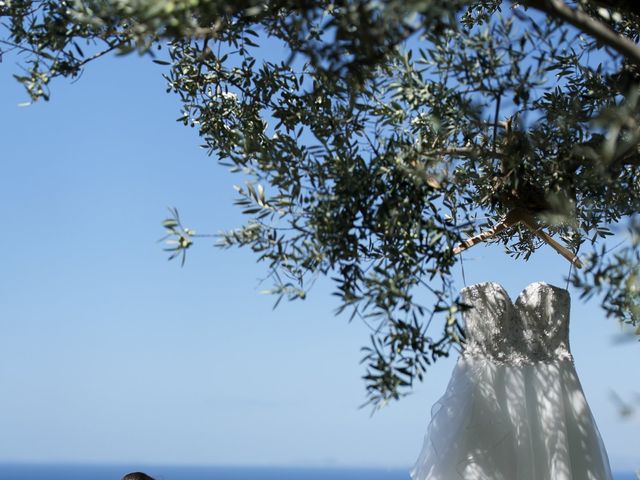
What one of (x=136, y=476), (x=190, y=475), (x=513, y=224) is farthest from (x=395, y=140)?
(x=190, y=475)

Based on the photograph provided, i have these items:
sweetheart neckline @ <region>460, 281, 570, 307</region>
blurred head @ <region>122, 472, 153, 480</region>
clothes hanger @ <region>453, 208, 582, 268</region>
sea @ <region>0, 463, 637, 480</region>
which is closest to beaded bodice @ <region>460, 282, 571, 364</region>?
sweetheart neckline @ <region>460, 281, 570, 307</region>

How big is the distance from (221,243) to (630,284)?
5.15 feet

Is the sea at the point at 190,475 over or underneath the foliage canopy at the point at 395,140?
over

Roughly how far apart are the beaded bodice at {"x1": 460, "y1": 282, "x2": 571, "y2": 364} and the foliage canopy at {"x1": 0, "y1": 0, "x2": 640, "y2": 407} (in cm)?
55

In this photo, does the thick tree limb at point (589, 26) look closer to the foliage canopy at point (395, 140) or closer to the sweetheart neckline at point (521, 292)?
the foliage canopy at point (395, 140)

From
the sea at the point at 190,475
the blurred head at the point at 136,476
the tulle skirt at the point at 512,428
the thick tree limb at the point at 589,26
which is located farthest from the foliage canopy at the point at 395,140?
the sea at the point at 190,475

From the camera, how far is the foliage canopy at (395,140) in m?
2.99

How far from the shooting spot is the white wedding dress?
4.45 meters

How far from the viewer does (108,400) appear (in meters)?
78.6

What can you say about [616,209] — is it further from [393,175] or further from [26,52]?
[26,52]

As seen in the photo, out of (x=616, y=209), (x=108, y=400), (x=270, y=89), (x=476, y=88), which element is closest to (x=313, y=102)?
(x=270, y=89)

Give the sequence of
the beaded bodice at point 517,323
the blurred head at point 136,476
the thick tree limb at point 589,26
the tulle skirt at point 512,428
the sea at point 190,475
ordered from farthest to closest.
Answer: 1. the sea at point 190,475
2. the blurred head at point 136,476
3. the beaded bodice at point 517,323
4. the tulle skirt at point 512,428
5. the thick tree limb at point 589,26

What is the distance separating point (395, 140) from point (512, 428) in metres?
1.68

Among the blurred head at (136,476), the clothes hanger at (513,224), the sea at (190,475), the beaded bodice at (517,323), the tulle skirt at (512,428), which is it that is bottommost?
the blurred head at (136,476)
